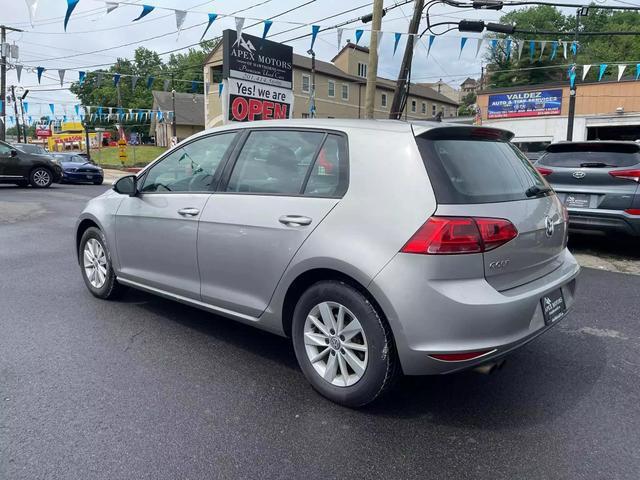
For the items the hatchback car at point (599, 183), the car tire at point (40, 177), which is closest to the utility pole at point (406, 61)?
the hatchback car at point (599, 183)

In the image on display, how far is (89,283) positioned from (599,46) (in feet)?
206

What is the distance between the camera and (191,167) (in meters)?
3.86

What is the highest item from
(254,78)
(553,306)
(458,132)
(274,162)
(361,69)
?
(361,69)

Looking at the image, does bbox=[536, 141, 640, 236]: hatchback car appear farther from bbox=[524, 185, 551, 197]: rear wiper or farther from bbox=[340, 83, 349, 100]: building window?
bbox=[340, 83, 349, 100]: building window

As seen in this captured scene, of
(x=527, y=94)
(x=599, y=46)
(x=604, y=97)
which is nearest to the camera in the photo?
(x=604, y=97)

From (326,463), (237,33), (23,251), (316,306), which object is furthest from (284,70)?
(326,463)

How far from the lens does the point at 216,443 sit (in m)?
2.52

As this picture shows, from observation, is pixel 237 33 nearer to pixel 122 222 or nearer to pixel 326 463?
pixel 122 222

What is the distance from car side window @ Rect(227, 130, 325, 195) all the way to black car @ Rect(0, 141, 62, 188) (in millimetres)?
16111

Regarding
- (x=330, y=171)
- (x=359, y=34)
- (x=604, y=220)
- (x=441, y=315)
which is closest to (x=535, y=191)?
(x=441, y=315)

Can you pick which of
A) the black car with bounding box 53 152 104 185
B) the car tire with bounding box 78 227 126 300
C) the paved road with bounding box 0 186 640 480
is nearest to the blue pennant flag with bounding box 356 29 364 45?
the car tire with bounding box 78 227 126 300

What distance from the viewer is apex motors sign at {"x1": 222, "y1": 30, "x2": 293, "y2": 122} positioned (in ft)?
36.3

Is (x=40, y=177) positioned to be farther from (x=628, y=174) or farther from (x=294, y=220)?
(x=628, y=174)

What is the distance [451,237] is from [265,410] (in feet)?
4.67
